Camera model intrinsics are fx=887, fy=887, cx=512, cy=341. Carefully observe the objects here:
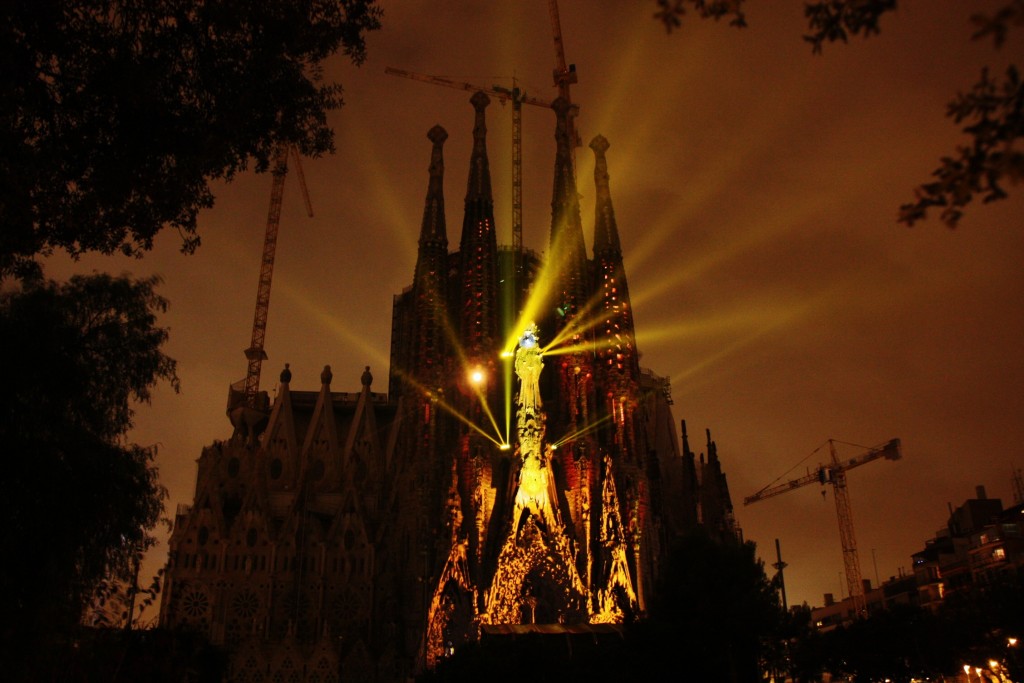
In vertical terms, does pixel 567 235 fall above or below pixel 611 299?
above

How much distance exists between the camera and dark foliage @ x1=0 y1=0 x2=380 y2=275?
10.2 metres

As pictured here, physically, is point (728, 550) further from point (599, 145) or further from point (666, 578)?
point (599, 145)

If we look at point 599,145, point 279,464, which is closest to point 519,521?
point 279,464

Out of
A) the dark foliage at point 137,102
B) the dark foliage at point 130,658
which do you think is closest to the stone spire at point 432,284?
the dark foliage at point 130,658

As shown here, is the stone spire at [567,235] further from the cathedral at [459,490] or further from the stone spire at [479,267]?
the stone spire at [479,267]

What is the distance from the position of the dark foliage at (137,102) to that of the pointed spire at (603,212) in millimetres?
44326

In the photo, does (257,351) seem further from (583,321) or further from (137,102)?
(137,102)

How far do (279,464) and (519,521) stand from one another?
70.3 feet

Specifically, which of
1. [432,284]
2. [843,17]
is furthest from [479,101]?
[843,17]

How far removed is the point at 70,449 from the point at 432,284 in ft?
121

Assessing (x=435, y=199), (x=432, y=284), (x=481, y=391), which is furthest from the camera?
(x=435, y=199)

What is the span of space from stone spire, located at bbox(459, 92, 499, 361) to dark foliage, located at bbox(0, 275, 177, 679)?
1219 inches

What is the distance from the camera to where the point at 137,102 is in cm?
1034

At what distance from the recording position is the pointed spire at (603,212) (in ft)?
182
